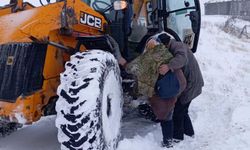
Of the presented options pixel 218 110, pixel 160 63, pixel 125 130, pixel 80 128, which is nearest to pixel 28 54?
pixel 80 128

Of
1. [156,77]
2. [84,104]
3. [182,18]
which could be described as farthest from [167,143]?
[182,18]

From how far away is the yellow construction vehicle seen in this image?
14.6 ft

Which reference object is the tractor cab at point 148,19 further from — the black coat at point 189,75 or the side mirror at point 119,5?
the black coat at point 189,75

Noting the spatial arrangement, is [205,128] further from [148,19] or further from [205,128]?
[148,19]

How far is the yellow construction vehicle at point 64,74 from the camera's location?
14.6ft

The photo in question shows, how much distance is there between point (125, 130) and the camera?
6559mm

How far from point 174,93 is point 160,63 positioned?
16.6 inches

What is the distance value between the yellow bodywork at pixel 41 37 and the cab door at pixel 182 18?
226cm

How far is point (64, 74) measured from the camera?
456 centimetres

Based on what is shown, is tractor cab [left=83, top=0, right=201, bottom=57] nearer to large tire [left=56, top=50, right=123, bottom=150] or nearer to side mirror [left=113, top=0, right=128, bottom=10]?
side mirror [left=113, top=0, right=128, bottom=10]

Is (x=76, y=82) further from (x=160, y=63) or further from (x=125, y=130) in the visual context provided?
(x=125, y=130)

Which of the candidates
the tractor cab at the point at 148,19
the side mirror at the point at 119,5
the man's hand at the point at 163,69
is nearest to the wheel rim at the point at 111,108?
the man's hand at the point at 163,69

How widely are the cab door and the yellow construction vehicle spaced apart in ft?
4.72

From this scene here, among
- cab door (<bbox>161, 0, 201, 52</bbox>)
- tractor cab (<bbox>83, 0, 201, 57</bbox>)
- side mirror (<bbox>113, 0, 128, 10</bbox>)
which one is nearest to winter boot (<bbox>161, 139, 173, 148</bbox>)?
tractor cab (<bbox>83, 0, 201, 57</bbox>)
